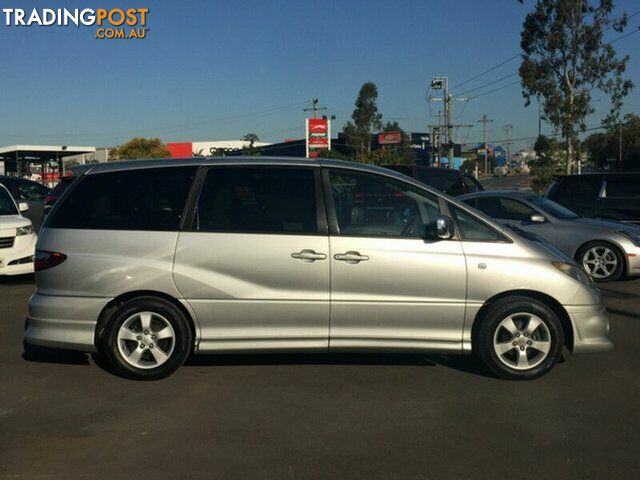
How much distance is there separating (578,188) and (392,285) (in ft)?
27.2

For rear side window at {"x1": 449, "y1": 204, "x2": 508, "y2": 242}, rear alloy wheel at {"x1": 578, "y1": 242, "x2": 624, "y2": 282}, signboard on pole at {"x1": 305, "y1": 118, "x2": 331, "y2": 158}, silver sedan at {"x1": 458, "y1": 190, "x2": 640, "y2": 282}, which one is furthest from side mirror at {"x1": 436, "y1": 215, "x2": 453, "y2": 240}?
signboard on pole at {"x1": 305, "y1": 118, "x2": 331, "y2": 158}

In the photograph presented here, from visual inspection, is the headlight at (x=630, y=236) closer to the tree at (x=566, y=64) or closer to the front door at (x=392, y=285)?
the front door at (x=392, y=285)

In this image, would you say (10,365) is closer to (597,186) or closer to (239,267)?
(239,267)

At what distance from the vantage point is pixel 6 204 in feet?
38.2

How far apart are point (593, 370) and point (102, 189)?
14.4 feet

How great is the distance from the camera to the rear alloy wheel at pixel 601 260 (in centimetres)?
1021

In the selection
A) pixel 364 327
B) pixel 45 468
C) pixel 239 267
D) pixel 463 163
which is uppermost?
pixel 463 163

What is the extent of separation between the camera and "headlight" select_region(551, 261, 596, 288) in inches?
217

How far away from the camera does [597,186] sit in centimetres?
1225

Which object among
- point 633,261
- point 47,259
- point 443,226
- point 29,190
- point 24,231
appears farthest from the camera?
point 29,190

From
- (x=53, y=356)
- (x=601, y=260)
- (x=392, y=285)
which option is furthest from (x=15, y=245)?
(x=601, y=260)

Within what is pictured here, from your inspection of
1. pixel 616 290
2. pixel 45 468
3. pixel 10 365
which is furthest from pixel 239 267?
pixel 616 290

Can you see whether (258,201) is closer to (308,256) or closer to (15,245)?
(308,256)

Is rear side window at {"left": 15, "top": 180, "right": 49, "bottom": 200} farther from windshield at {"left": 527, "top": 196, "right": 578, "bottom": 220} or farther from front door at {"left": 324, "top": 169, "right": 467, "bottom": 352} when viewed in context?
front door at {"left": 324, "top": 169, "right": 467, "bottom": 352}
